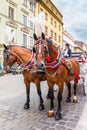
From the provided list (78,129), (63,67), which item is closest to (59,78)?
(63,67)

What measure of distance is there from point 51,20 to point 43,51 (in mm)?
38814

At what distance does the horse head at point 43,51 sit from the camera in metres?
4.40

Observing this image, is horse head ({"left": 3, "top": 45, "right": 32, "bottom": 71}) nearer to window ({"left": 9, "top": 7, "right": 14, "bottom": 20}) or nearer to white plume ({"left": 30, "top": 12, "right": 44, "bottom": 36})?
white plume ({"left": 30, "top": 12, "right": 44, "bottom": 36})

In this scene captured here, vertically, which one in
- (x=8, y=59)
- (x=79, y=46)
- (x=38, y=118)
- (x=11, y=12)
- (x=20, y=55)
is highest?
(x=79, y=46)

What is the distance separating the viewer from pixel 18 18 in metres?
28.8

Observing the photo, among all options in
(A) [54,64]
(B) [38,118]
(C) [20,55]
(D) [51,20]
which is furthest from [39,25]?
(D) [51,20]

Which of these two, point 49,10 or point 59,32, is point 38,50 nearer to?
point 49,10

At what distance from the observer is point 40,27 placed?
4.85 m

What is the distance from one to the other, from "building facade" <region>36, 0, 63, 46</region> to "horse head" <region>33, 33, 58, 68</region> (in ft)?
98.2

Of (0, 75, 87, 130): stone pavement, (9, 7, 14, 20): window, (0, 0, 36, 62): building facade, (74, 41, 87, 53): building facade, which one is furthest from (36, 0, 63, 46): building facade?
(0, 75, 87, 130): stone pavement

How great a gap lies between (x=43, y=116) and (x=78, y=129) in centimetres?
122

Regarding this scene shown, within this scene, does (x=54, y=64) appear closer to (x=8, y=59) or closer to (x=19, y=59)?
(x=19, y=59)

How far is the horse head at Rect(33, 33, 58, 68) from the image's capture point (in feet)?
14.4

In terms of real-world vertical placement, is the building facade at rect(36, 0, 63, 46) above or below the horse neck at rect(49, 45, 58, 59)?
above
